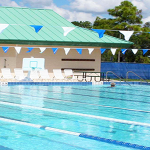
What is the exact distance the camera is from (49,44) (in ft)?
73.0

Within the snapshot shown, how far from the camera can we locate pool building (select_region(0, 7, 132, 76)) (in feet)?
72.2

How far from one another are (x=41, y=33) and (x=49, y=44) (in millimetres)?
1381

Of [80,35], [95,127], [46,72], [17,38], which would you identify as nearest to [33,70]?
[46,72]

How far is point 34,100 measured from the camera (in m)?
13.2

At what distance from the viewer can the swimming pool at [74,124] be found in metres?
6.90

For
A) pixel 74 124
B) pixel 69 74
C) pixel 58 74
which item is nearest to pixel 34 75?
pixel 58 74

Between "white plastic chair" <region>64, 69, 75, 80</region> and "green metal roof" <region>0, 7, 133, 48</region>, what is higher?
"green metal roof" <region>0, 7, 133, 48</region>

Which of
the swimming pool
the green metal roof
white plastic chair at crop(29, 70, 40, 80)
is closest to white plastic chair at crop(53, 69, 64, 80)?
white plastic chair at crop(29, 70, 40, 80)

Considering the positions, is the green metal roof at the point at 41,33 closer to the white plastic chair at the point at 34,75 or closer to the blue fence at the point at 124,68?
the white plastic chair at the point at 34,75

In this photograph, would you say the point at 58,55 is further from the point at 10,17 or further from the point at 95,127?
the point at 95,127

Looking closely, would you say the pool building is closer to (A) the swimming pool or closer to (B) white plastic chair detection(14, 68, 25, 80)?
(B) white plastic chair detection(14, 68, 25, 80)

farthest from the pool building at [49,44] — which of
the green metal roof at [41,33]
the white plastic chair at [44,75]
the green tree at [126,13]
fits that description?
the green tree at [126,13]

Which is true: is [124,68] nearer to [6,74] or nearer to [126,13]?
[6,74]

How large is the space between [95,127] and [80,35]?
1581 centimetres
